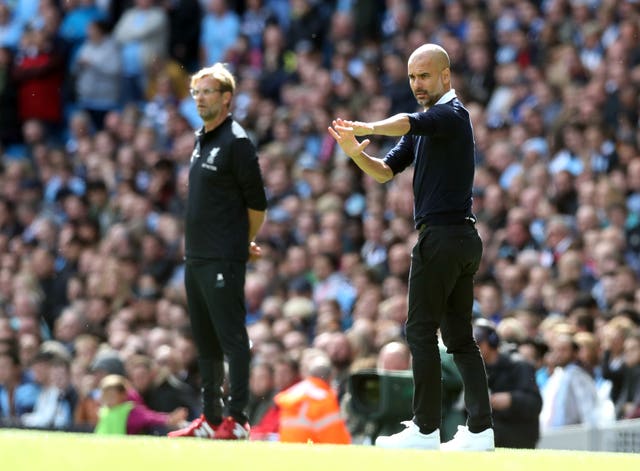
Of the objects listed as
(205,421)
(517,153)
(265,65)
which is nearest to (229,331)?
(205,421)

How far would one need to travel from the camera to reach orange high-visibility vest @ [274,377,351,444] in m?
11.0

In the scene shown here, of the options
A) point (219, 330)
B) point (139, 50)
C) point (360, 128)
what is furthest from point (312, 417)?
point (139, 50)

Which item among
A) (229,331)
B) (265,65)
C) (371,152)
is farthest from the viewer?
(265,65)

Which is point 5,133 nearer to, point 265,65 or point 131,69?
point 131,69

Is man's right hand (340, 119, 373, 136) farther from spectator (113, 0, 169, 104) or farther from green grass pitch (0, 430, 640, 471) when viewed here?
spectator (113, 0, 169, 104)

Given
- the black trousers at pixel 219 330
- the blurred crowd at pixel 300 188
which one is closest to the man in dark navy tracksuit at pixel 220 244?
the black trousers at pixel 219 330

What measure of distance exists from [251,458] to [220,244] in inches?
109

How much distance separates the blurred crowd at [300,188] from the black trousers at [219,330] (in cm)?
258

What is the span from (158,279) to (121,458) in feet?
36.1

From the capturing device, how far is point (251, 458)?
6426mm

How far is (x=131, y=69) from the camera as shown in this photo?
21.5 metres

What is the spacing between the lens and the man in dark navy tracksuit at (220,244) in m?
9.02

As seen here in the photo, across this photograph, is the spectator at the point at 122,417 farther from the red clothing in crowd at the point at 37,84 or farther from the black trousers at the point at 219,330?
the red clothing in crowd at the point at 37,84

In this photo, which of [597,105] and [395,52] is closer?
[597,105]
